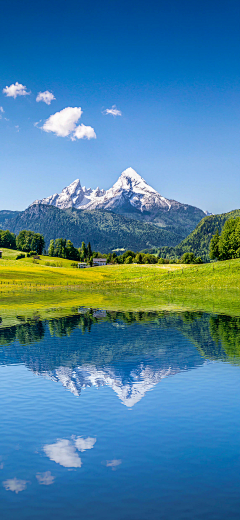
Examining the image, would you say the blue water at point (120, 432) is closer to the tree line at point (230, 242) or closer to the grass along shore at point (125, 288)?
the grass along shore at point (125, 288)

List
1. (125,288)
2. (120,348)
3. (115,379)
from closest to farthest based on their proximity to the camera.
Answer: (115,379)
(120,348)
(125,288)

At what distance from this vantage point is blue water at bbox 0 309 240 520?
12094mm

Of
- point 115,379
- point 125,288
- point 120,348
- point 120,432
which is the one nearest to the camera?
point 120,432

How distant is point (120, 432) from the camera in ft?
54.5

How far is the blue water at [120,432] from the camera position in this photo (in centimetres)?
1209

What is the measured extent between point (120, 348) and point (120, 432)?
51.2 feet

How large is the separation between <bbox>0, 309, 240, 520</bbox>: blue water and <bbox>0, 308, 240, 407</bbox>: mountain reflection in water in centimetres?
14

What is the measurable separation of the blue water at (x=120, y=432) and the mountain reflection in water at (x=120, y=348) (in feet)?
0.46

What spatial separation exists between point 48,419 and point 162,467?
21.2 feet

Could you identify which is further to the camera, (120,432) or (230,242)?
(230,242)

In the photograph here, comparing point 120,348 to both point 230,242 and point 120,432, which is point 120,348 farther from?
point 230,242

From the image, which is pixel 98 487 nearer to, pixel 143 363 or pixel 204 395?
pixel 204 395

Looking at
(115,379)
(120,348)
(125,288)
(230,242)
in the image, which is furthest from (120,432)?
(230,242)

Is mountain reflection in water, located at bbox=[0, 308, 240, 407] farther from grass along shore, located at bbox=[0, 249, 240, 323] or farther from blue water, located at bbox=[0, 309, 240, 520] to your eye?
grass along shore, located at bbox=[0, 249, 240, 323]
